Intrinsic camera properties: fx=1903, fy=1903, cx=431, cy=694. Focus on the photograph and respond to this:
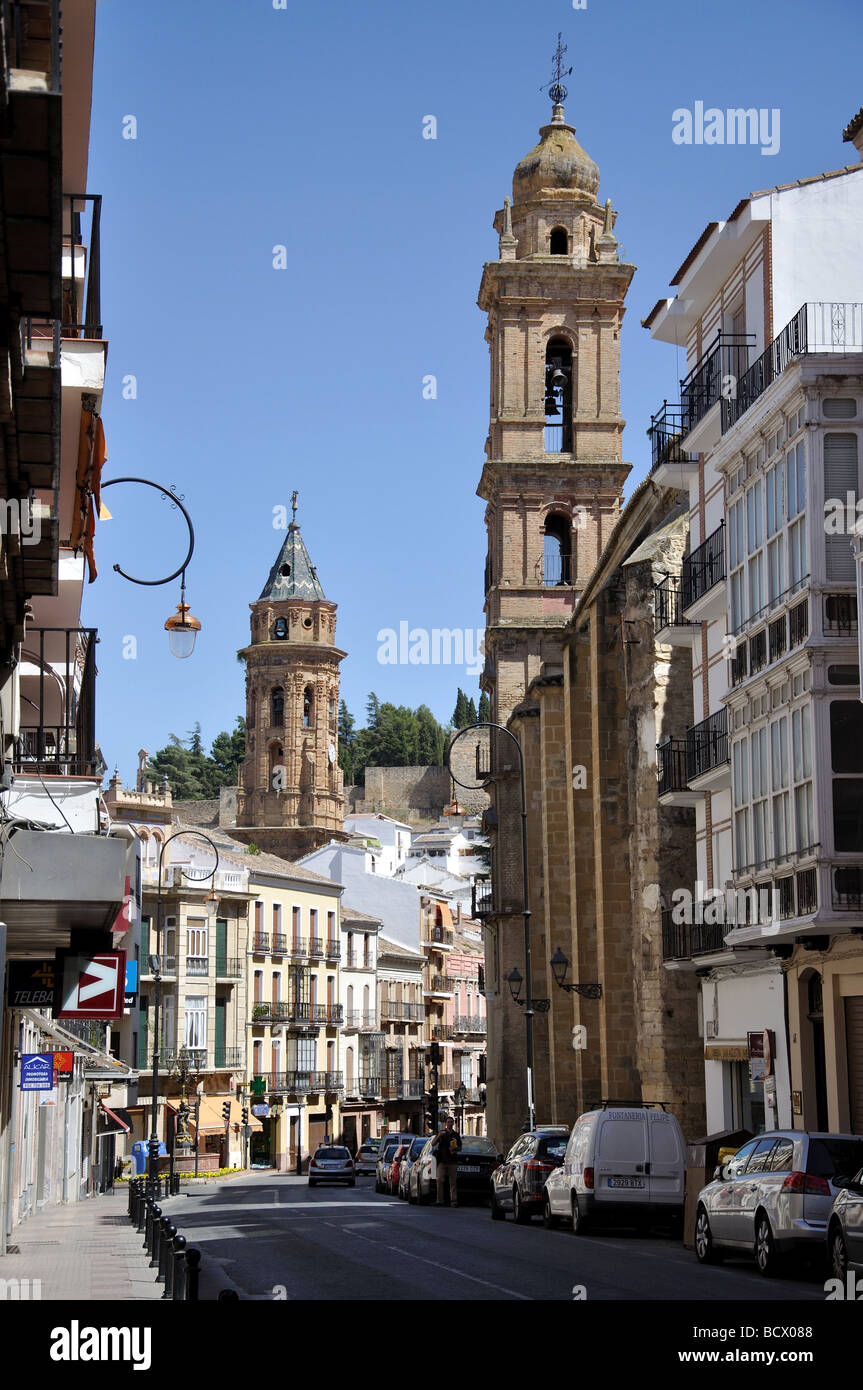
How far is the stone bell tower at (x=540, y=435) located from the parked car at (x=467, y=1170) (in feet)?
46.3

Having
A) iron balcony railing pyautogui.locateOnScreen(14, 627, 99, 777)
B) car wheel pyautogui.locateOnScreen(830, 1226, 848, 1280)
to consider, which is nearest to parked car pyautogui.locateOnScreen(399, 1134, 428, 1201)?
iron balcony railing pyautogui.locateOnScreen(14, 627, 99, 777)

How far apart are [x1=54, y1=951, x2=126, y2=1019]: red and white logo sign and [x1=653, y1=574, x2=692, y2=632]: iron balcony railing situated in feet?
44.4

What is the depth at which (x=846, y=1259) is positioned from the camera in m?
16.1

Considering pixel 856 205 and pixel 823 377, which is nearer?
pixel 823 377

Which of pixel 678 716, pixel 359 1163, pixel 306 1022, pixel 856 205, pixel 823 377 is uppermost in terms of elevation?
pixel 856 205

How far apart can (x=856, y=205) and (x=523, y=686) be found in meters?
28.5

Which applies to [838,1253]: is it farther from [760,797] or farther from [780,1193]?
[760,797]

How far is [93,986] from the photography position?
84.5ft

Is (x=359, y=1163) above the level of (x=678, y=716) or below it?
below

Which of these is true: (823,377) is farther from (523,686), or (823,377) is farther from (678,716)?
(523,686)

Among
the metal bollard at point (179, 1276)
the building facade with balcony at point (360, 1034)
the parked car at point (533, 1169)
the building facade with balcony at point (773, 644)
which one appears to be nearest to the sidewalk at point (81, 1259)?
the metal bollard at point (179, 1276)

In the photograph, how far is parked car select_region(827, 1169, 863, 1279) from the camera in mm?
15688
